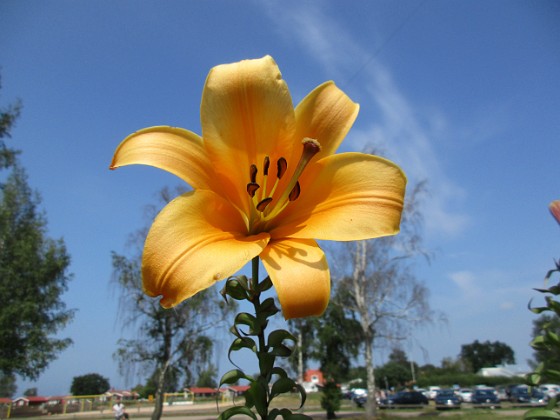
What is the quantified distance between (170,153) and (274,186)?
0.30 m

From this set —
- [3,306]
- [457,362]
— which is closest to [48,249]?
[3,306]

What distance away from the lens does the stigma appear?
0.83 meters

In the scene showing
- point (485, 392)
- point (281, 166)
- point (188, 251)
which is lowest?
point (485, 392)

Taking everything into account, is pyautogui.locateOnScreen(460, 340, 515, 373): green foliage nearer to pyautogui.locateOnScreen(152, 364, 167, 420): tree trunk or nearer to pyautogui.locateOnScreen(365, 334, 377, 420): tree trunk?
pyautogui.locateOnScreen(365, 334, 377, 420): tree trunk

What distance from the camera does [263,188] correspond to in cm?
97

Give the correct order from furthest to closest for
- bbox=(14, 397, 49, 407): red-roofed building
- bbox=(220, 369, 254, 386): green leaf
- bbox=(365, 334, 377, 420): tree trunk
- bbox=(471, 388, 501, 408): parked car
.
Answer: bbox=(14, 397, 49, 407): red-roofed building, bbox=(471, 388, 501, 408): parked car, bbox=(365, 334, 377, 420): tree trunk, bbox=(220, 369, 254, 386): green leaf

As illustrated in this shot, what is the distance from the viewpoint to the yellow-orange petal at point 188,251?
64cm

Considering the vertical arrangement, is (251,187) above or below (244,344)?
above

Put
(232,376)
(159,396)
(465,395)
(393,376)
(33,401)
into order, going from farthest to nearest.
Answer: (393,376), (33,401), (465,395), (159,396), (232,376)

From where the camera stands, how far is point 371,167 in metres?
0.83

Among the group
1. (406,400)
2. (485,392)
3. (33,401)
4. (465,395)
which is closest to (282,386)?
(485,392)

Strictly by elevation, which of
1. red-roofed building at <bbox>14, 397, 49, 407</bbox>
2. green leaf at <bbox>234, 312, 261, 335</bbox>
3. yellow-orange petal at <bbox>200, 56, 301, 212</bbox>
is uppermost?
yellow-orange petal at <bbox>200, 56, 301, 212</bbox>

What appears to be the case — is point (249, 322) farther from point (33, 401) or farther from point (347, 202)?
point (33, 401)

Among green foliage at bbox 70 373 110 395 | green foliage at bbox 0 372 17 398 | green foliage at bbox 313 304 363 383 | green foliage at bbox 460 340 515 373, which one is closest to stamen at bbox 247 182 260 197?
green foliage at bbox 0 372 17 398
